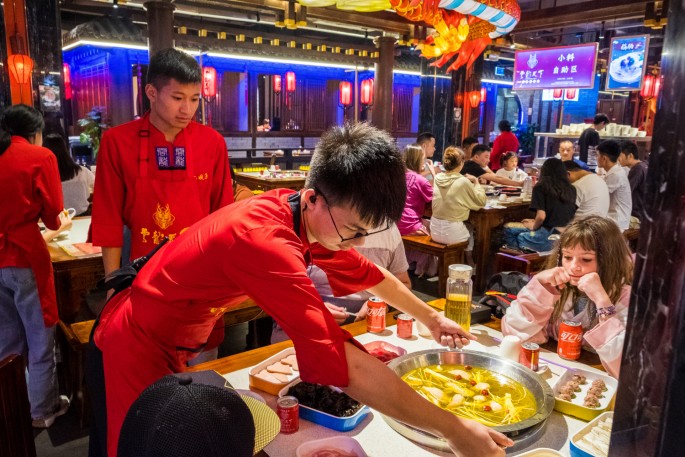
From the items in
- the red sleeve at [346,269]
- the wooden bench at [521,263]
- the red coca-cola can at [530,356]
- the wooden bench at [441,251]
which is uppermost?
the red sleeve at [346,269]

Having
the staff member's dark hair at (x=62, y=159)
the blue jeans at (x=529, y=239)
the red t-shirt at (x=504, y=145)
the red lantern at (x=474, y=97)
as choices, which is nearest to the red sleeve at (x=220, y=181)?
the staff member's dark hair at (x=62, y=159)

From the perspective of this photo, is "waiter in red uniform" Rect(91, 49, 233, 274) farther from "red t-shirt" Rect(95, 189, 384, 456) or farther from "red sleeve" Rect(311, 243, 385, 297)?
"red sleeve" Rect(311, 243, 385, 297)

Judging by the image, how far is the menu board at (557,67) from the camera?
31.3 feet

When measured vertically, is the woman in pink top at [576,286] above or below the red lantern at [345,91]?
below

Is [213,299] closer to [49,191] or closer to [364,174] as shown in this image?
[364,174]

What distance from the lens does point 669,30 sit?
61 centimetres

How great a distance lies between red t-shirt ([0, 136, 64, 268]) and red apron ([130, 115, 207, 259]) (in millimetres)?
768

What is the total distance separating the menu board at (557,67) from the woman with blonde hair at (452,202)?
16.9 feet

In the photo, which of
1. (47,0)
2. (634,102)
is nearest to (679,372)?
(47,0)

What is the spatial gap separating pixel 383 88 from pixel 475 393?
425 inches

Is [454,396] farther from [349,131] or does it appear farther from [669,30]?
[669,30]

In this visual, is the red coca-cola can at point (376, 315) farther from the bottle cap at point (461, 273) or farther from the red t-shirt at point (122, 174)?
the red t-shirt at point (122, 174)

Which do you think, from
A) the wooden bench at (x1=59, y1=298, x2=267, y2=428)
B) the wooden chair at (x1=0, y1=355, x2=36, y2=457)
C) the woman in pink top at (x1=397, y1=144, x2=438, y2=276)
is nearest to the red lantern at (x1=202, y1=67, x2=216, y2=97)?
the woman in pink top at (x1=397, y1=144, x2=438, y2=276)

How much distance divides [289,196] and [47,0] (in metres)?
7.11
